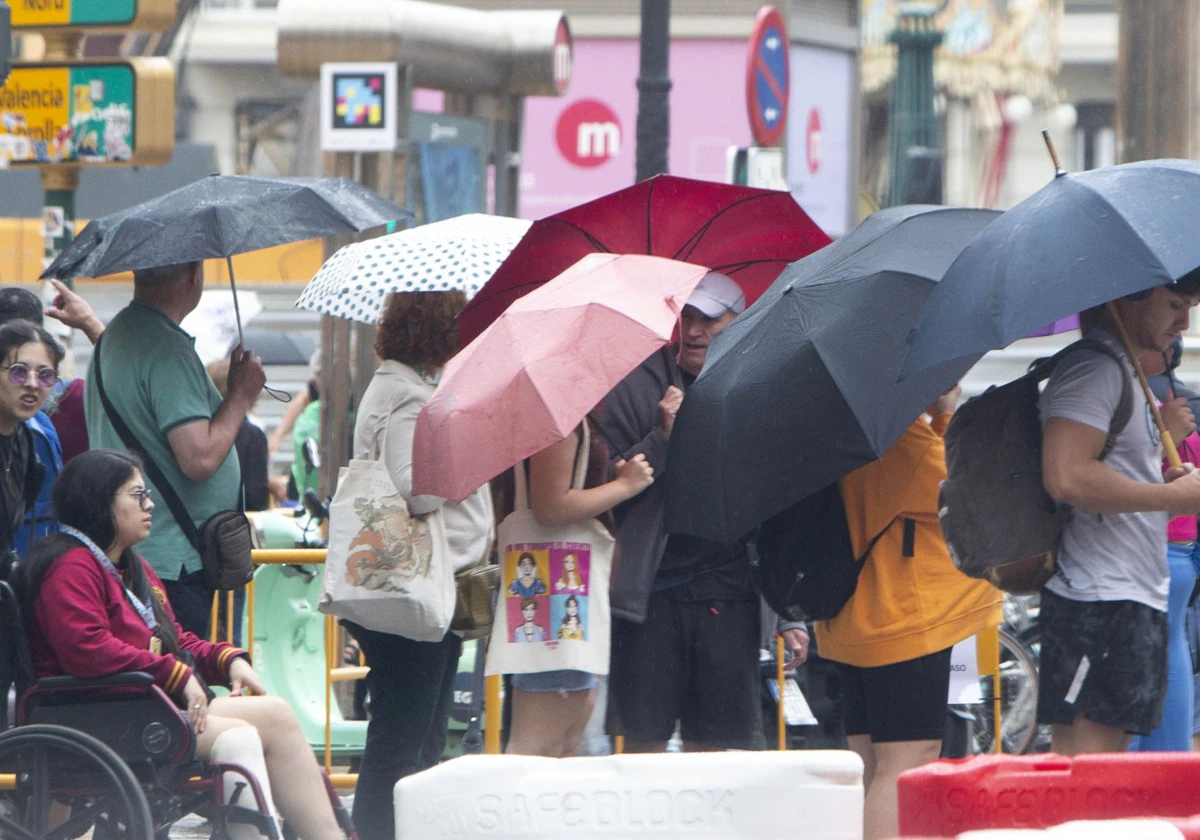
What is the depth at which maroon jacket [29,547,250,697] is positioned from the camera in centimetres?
523

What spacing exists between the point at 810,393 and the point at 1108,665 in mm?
975

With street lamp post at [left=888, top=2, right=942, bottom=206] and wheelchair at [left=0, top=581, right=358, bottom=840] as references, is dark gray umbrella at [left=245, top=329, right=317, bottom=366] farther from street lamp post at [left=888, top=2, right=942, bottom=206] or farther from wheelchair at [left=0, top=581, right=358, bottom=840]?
wheelchair at [left=0, top=581, right=358, bottom=840]

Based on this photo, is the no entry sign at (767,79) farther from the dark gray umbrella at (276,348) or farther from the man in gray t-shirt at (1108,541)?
the man in gray t-shirt at (1108,541)

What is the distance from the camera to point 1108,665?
472 cm

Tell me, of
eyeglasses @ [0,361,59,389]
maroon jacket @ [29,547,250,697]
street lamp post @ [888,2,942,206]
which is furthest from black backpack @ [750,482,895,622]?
street lamp post @ [888,2,942,206]

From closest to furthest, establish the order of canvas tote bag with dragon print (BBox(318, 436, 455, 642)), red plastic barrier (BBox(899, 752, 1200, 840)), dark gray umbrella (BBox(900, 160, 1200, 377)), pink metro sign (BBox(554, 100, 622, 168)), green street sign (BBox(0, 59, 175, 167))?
red plastic barrier (BBox(899, 752, 1200, 840)), dark gray umbrella (BBox(900, 160, 1200, 377)), canvas tote bag with dragon print (BBox(318, 436, 455, 642)), green street sign (BBox(0, 59, 175, 167)), pink metro sign (BBox(554, 100, 622, 168))

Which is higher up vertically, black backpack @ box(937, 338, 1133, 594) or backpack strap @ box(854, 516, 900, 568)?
black backpack @ box(937, 338, 1133, 594)

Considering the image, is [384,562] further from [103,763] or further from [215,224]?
[215,224]

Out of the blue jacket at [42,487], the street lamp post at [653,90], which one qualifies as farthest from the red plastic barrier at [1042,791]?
the street lamp post at [653,90]

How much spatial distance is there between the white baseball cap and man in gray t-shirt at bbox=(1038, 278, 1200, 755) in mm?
1064

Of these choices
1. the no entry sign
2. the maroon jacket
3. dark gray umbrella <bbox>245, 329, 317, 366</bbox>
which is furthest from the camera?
dark gray umbrella <bbox>245, 329, 317, 366</bbox>

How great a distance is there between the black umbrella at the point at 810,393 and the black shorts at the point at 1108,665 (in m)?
0.64

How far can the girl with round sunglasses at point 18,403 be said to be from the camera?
5801 millimetres

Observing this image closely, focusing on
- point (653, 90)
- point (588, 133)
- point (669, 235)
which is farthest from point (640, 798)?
point (588, 133)
